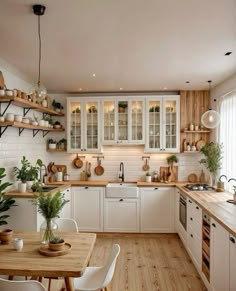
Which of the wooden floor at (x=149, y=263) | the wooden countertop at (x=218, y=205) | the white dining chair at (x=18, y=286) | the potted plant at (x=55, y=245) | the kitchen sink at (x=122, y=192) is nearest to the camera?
the white dining chair at (x=18, y=286)

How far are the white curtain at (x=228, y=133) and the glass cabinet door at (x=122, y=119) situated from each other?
1.70 m

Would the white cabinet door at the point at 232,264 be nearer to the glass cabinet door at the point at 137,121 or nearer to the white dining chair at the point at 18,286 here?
the white dining chair at the point at 18,286

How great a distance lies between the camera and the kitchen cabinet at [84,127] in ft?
17.3

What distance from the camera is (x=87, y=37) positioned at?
8.90 feet

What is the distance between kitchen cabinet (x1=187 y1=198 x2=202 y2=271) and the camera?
334cm

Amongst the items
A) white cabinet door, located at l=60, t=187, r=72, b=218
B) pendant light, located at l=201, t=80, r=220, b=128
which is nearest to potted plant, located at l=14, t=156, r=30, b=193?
white cabinet door, located at l=60, t=187, r=72, b=218

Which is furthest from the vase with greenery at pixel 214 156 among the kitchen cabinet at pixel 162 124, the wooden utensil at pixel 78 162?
the wooden utensil at pixel 78 162

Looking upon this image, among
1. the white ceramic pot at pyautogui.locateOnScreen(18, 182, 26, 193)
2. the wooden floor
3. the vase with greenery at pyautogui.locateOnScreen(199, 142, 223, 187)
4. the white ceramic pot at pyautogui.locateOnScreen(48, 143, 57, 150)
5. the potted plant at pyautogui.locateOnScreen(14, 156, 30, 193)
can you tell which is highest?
the white ceramic pot at pyautogui.locateOnScreen(48, 143, 57, 150)

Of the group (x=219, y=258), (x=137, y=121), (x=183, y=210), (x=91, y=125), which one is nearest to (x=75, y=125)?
(x=91, y=125)

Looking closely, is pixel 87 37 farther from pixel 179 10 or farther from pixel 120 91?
pixel 120 91

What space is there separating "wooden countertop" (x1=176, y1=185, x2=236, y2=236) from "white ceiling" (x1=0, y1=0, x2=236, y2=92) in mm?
1754

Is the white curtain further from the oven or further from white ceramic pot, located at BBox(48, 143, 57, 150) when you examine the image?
white ceramic pot, located at BBox(48, 143, 57, 150)

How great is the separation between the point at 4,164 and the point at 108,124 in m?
2.14

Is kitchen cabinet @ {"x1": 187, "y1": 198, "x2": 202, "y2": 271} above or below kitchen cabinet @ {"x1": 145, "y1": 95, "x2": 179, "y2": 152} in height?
below
